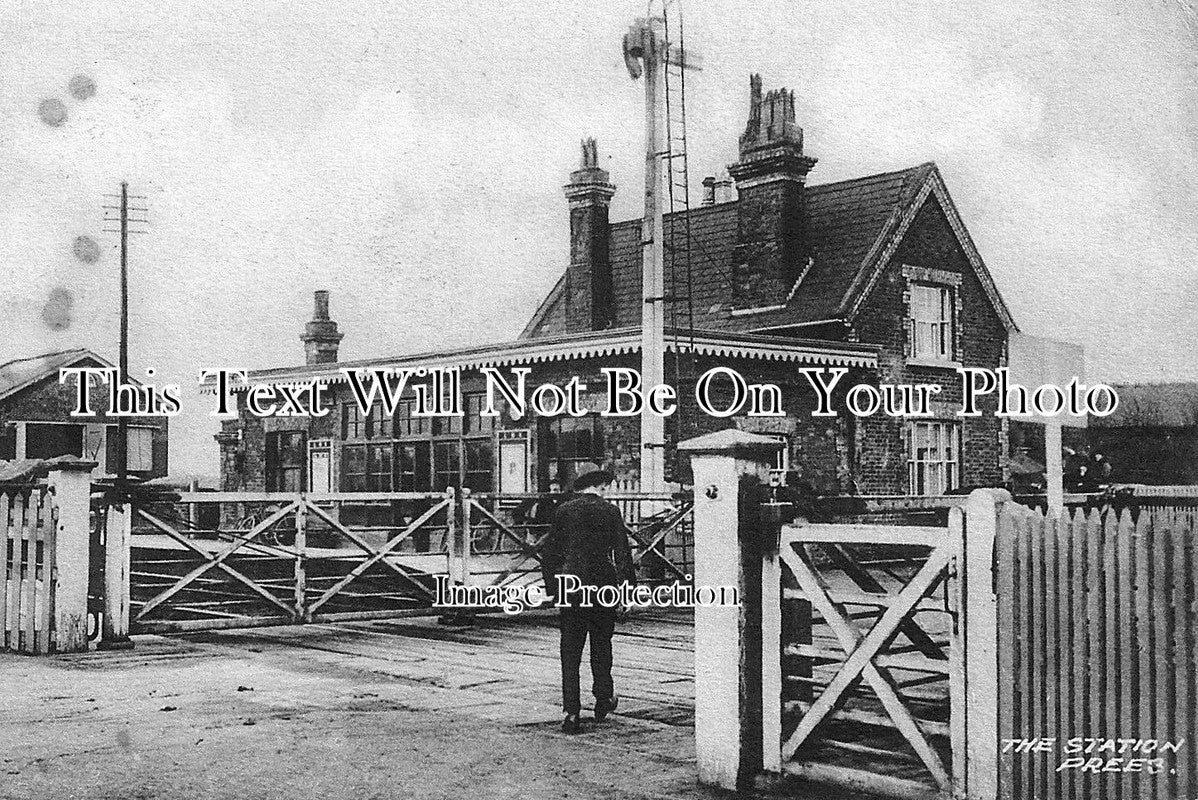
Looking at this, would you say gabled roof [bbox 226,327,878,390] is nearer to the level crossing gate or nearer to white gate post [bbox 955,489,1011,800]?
the level crossing gate

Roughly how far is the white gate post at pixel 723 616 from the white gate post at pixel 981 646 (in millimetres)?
984

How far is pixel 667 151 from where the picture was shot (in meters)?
15.2

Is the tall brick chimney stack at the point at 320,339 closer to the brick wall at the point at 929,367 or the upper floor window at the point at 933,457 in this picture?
the brick wall at the point at 929,367

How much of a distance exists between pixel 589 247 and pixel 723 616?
16.4 metres

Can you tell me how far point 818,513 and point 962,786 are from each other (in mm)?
1405

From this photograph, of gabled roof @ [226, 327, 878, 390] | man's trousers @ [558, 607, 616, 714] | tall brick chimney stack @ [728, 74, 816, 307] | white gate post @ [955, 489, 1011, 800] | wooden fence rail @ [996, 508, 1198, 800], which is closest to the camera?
A: wooden fence rail @ [996, 508, 1198, 800]

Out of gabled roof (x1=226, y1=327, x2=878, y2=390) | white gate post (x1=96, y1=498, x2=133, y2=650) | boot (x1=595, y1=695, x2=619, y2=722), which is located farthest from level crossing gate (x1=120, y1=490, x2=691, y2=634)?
boot (x1=595, y1=695, x2=619, y2=722)

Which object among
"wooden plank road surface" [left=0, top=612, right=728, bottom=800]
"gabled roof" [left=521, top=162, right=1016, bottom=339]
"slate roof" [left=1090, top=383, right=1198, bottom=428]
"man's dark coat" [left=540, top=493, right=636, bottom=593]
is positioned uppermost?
"gabled roof" [left=521, top=162, right=1016, bottom=339]

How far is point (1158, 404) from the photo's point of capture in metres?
13.0

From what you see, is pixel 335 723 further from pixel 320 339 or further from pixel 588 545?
pixel 320 339

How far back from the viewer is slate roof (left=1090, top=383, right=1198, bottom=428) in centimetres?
984

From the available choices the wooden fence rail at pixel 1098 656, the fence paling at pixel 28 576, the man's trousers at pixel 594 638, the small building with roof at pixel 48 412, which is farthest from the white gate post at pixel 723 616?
the small building with roof at pixel 48 412

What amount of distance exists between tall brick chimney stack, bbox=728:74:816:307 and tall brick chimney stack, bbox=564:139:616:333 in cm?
228

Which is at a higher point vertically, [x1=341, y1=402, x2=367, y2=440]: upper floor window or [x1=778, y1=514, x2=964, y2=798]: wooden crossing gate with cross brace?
[x1=341, y1=402, x2=367, y2=440]: upper floor window
